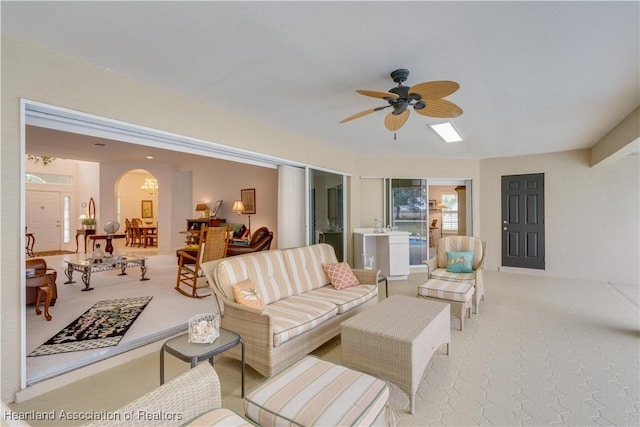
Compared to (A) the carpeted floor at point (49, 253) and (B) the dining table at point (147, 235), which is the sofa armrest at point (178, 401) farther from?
(A) the carpeted floor at point (49, 253)

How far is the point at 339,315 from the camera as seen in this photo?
3035 millimetres

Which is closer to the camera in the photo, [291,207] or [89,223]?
[291,207]

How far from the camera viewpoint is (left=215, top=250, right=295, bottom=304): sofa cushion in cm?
269

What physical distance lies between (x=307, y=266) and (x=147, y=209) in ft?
33.6

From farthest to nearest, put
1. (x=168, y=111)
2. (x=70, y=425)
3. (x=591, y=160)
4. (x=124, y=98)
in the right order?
1. (x=591, y=160)
2. (x=168, y=111)
3. (x=124, y=98)
4. (x=70, y=425)

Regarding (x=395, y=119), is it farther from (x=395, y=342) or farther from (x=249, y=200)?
(x=249, y=200)

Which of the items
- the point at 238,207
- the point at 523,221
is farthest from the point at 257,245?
the point at 523,221

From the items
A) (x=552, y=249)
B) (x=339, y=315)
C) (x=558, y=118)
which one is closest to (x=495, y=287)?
(x=552, y=249)

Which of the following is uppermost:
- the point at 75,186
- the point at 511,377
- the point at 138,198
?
the point at 75,186

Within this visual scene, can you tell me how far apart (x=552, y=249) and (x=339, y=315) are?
Answer: 18.0ft

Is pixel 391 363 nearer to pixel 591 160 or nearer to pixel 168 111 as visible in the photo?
pixel 168 111

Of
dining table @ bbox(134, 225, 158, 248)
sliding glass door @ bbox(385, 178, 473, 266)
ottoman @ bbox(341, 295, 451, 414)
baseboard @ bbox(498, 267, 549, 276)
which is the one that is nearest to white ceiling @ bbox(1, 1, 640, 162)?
ottoman @ bbox(341, 295, 451, 414)

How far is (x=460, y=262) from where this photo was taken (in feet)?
14.3

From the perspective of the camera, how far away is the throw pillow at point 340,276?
3.61 metres
